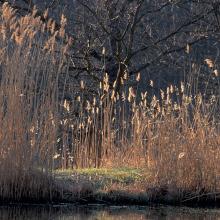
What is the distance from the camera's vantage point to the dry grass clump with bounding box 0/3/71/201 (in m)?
8.09

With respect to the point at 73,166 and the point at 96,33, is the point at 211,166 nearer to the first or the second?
the point at 73,166

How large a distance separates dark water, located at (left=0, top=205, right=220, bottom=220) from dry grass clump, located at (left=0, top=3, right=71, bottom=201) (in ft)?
1.10

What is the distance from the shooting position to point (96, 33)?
12469 mm

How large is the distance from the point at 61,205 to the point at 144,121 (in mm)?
2309

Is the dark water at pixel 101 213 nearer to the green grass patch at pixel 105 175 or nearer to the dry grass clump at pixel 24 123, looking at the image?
the dry grass clump at pixel 24 123

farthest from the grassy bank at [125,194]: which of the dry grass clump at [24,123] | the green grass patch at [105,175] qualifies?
the dry grass clump at [24,123]

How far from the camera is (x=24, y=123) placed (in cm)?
825

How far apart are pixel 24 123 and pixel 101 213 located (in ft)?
4.53

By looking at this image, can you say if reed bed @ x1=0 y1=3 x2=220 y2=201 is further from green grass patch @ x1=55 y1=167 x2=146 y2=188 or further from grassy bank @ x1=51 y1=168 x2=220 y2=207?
green grass patch @ x1=55 y1=167 x2=146 y2=188

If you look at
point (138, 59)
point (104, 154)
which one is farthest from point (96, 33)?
point (138, 59)

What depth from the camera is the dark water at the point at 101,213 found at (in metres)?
7.43

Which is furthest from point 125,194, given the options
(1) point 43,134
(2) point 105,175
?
(1) point 43,134

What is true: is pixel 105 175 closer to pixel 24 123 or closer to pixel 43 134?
pixel 43 134

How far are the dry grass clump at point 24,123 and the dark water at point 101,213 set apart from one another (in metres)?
0.34
